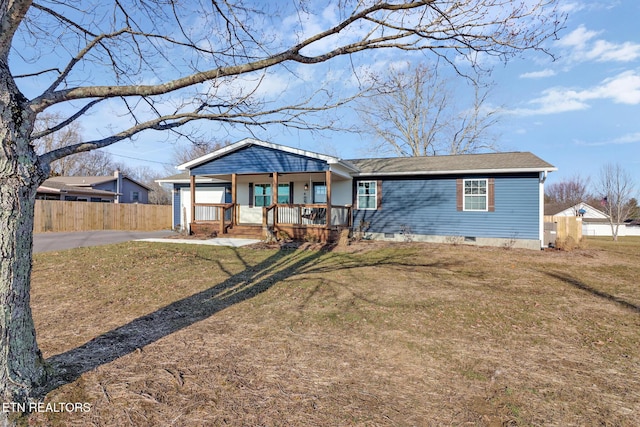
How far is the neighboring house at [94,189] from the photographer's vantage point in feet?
76.0

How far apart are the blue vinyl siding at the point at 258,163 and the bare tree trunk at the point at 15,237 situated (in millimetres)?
10320

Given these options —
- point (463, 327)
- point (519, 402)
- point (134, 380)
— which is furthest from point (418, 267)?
point (134, 380)

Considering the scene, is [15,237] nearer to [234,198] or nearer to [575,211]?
[234,198]

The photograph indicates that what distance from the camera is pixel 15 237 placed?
2.29 meters

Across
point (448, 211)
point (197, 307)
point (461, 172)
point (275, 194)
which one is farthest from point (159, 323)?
point (461, 172)

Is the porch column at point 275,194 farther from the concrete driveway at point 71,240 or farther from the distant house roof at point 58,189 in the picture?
the distant house roof at point 58,189

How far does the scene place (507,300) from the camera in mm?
5332

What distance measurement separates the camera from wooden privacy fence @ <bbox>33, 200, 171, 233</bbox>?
58.2 feet

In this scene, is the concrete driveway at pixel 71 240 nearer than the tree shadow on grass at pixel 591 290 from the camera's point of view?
No

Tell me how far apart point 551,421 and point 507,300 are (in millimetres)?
3403

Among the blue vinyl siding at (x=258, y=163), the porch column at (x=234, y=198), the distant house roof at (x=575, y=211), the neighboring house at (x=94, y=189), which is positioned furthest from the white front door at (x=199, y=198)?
the distant house roof at (x=575, y=211)

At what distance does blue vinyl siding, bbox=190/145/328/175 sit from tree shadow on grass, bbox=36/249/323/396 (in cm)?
584

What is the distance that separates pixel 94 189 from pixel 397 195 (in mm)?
26841

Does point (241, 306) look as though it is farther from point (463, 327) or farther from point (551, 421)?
point (551, 421)
